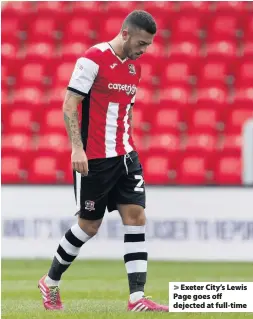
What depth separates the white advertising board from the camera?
36.7ft

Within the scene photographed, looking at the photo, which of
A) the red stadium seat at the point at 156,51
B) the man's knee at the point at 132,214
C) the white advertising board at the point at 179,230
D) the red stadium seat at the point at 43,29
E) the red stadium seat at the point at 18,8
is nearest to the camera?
the man's knee at the point at 132,214

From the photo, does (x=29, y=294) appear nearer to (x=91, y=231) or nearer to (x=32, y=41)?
(x=91, y=231)

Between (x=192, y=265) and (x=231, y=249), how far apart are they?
59 cm

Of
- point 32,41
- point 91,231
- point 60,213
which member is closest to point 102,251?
point 60,213

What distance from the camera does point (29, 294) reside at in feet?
25.7

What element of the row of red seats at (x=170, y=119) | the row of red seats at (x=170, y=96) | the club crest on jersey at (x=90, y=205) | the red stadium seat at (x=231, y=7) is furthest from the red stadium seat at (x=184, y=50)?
the club crest on jersey at (x=90, y=205)

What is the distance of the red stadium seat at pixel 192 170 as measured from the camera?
13.9m

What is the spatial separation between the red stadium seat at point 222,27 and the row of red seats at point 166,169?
2949mm

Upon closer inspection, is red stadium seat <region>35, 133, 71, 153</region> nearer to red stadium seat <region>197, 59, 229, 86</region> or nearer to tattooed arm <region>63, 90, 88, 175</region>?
red stadium seat <region>197, 59, 229, 86</region>

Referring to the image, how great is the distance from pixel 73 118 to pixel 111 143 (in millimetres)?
333

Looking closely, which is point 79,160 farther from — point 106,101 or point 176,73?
point 176,73

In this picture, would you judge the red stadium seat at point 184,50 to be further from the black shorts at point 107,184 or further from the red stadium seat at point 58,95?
the black shorts at point 107,184

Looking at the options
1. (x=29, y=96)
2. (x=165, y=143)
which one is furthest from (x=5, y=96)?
(x=165, y=143)

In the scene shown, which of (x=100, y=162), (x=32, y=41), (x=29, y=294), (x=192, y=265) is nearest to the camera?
(x=100, y=162)
